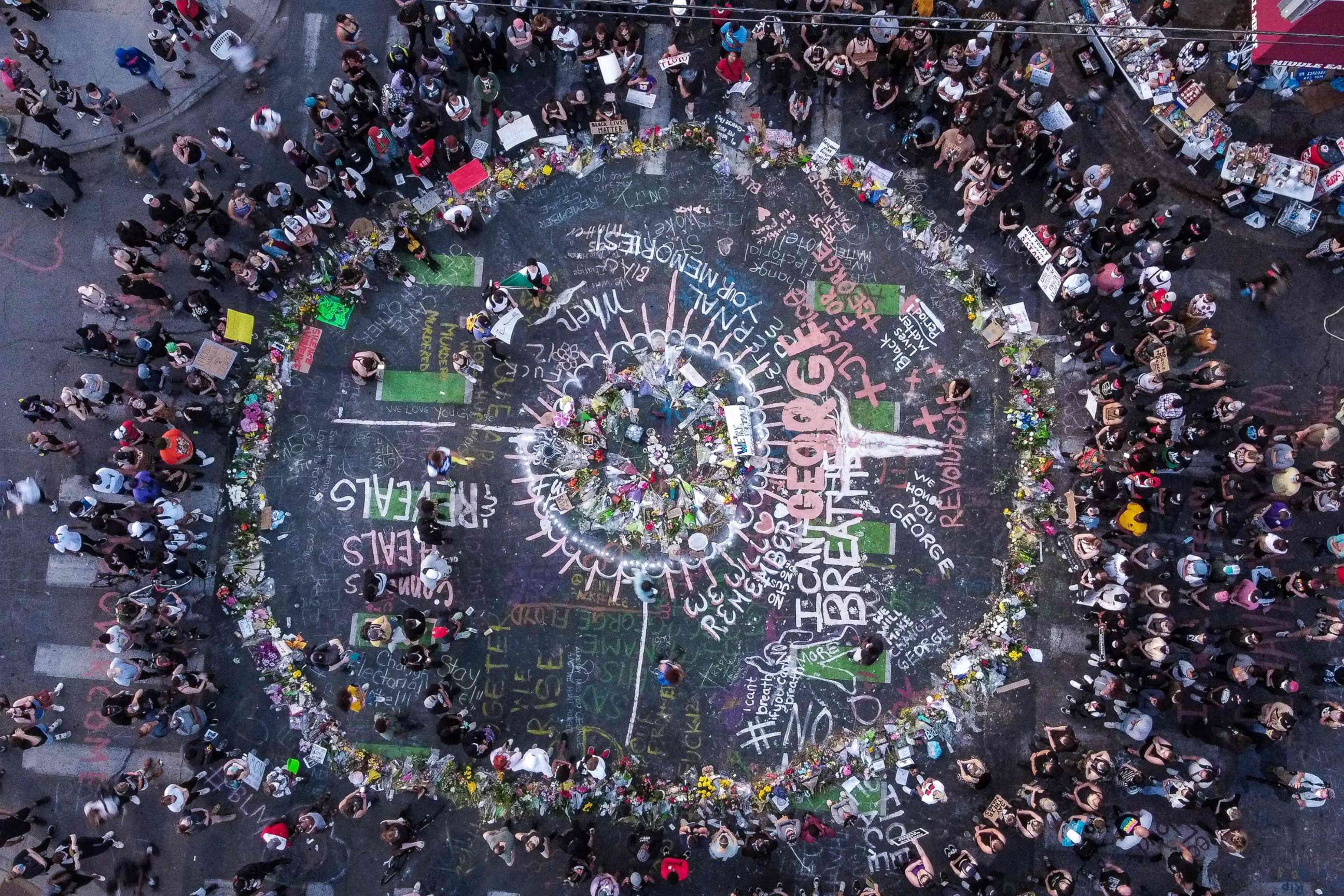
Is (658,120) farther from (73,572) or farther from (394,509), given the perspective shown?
(73,572)

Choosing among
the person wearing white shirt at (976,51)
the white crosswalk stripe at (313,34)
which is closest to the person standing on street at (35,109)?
the white crosswalk stripe at (313,34)

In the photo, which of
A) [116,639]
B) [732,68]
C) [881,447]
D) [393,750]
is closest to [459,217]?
[732,68]

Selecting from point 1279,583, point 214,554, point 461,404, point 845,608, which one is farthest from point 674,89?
point 1279,583

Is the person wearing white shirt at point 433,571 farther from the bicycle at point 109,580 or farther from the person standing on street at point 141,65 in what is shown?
the person standing on street at point 141,65

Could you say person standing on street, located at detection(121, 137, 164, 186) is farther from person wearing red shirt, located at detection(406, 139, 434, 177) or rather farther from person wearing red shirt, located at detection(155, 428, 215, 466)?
person wearing red shirt, located at detection(155, 428, 215, 466)

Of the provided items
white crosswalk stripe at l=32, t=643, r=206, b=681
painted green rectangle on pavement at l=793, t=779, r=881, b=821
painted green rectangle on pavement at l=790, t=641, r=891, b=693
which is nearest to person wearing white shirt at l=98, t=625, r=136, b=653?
white crosswalk stripe at l=32, t=643, r=206, b=681

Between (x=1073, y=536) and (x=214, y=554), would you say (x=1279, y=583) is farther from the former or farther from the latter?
(x=214, y=554)
